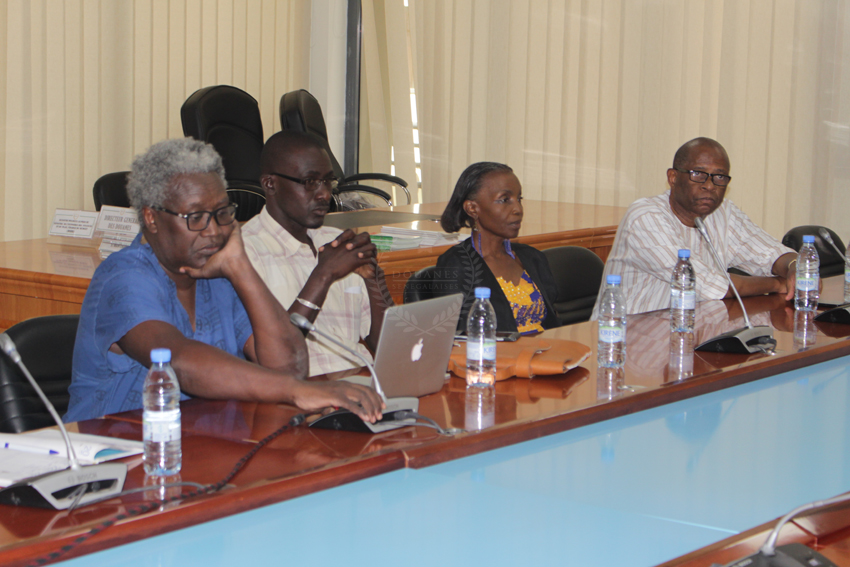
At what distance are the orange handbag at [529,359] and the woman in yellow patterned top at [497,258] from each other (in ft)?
2.15

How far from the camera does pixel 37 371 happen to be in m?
1.81

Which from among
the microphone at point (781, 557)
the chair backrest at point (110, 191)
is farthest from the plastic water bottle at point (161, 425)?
the chair backrest at point (110, 191)

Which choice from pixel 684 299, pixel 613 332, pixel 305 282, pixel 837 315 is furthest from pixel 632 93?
pixel 613 332

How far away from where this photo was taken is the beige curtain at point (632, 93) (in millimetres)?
4965

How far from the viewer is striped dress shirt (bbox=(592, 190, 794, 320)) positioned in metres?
2.96

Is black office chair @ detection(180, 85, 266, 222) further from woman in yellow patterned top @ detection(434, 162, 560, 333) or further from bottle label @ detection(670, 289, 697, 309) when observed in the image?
bottle label @ detection(670, 289, 697, 309)

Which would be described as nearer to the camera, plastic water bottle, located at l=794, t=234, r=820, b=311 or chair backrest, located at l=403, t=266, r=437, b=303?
chair backrest, located at l=403, t=266, r=437, b=303

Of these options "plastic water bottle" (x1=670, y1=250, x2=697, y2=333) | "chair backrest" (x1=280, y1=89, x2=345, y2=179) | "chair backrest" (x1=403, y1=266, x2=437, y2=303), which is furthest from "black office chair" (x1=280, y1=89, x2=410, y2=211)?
"plastic water bottle" (x1=670, y1=250, x2=697, y2=333)

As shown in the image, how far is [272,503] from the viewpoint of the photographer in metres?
1.19

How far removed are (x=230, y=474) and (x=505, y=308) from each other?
1498 millimetres

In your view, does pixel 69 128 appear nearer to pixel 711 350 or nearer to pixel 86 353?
pixel 86 353

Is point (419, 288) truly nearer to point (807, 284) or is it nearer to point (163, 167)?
point (163, 167)

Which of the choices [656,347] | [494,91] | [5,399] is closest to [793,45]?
[494,91]

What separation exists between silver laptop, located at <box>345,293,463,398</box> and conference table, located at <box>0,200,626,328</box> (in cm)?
148
